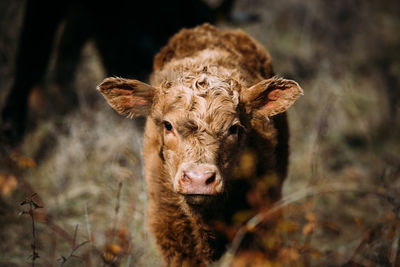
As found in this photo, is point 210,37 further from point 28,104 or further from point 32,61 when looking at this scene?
point 28,104

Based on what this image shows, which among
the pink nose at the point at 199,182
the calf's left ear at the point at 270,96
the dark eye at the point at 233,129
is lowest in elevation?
the pink nose at the point at 199,182

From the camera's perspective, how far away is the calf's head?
2439 millimetres

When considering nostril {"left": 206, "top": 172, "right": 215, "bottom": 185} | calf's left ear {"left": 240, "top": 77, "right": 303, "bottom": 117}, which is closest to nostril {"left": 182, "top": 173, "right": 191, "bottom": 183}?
nostril {"left": 206, "top": 172, "right": 215, "bottom": 185}

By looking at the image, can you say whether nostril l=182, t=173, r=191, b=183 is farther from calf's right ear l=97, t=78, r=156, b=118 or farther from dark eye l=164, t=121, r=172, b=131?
calf's right ear l=97, t=78, r=156, b=118

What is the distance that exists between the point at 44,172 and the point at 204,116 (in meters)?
4.01

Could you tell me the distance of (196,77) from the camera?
2986mm

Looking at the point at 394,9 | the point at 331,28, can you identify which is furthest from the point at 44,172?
the point at 394,9

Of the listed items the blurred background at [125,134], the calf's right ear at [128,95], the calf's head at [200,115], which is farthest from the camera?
the blurred background at [125,134]

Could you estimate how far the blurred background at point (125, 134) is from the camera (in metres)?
3.89

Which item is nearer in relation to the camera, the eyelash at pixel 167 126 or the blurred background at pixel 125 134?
the eyelash at pixel 167 126

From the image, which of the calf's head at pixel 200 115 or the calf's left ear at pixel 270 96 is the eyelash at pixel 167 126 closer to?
the calf's head at pixel 200 115

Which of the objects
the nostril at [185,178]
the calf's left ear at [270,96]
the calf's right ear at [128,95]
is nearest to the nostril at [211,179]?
the nostril at [185,178]

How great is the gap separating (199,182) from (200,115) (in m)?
0.61

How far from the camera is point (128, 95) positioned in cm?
310
